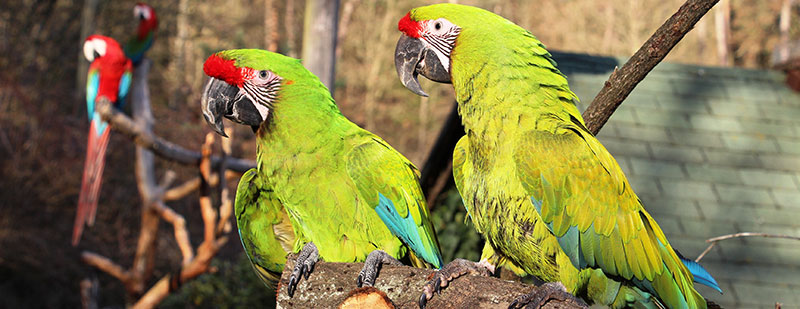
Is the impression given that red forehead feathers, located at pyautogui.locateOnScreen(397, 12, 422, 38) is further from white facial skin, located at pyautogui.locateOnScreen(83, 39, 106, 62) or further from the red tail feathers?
the red tail feathers

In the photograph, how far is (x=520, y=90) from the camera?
1913 millimetres

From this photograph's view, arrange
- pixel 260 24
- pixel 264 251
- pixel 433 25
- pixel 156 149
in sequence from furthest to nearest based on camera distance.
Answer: pixel 260 24, pixel 156 149, pixel 264 251, pixel 433 25

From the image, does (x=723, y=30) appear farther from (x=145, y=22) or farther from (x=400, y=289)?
(x=400, y=289)

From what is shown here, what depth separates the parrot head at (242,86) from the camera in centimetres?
211

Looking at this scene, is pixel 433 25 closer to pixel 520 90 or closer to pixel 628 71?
pixel 520 90

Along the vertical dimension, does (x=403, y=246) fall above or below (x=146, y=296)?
above

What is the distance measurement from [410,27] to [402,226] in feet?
2.33

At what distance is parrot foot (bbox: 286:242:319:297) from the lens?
186cm

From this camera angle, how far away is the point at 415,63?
2.01 metres

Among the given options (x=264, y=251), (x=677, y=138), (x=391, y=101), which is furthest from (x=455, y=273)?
(x=391, y=101)

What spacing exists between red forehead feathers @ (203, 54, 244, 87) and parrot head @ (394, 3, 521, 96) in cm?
55

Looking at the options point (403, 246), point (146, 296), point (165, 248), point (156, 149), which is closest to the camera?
point (403, 246)

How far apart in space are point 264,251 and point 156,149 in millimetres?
3266

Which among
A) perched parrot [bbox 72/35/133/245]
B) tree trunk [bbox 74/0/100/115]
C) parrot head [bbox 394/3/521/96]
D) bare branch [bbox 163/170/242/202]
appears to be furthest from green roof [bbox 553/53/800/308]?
tree trunk [bbox 74/0/100/115]
